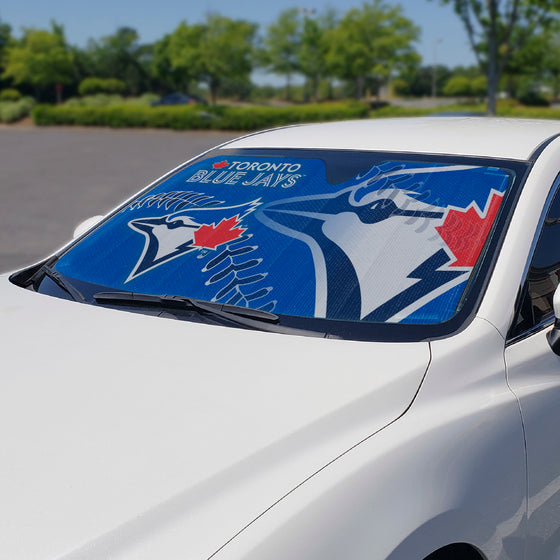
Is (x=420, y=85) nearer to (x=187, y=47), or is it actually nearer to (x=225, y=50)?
(x=187, y=47)

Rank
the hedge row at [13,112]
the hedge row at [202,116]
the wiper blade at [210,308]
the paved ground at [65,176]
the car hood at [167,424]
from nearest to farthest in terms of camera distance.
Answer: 1. the car hood at [167,424]
2. the wiper blade at [210,308]
3. the paved ground at [65,176]
4. the hedge row at [202,116]
5. the hedge row at [13,112]

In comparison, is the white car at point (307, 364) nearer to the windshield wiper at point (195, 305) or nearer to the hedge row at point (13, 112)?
the windshield wiper at point (195, 305)

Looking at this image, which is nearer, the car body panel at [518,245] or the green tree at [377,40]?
the car body panel at [518,245]

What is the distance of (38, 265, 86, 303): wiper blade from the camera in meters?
2.56

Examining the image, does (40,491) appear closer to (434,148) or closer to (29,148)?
(434,148)

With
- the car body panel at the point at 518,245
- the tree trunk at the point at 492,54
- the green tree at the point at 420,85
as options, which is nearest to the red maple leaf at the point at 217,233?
the car body panel at the point at 518,245

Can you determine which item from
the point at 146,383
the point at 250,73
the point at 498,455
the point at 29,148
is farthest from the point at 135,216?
the point at 250,73

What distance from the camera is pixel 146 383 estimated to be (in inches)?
73.9

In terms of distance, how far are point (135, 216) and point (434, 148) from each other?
1226 mm

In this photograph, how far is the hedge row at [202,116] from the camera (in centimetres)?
3466

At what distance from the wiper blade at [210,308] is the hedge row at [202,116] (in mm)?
32755

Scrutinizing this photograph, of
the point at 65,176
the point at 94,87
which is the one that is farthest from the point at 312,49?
the point at 65,176

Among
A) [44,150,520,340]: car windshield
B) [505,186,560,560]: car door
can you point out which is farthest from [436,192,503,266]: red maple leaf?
[505,186,560,560]: car door

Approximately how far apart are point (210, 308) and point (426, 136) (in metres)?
1.14
